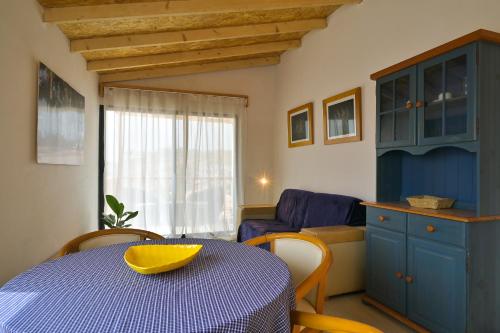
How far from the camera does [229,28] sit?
3289mm

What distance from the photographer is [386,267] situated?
7.22 ft

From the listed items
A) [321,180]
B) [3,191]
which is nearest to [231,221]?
[321,180]

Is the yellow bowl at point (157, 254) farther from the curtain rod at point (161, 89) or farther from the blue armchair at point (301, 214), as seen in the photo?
the curtain rod at point (161, 89)

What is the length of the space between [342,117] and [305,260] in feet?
6.92

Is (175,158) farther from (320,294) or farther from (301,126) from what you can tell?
(320,294)

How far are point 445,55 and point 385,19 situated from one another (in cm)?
111

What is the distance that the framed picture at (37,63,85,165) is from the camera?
2.20 meters

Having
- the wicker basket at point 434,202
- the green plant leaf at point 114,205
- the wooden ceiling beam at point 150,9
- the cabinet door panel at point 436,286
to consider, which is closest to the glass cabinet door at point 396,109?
the wicker basket at point 434,202

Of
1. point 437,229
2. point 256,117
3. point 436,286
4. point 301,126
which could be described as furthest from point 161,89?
point 436,286

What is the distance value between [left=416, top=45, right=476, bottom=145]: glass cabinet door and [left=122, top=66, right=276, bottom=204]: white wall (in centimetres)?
299

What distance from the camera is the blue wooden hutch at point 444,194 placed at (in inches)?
65.7

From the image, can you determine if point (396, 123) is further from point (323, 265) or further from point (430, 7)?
point (323, 265)

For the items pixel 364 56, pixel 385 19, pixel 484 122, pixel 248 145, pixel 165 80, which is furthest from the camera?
pixel 248 145

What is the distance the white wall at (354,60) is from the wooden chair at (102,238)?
7.02 feet
